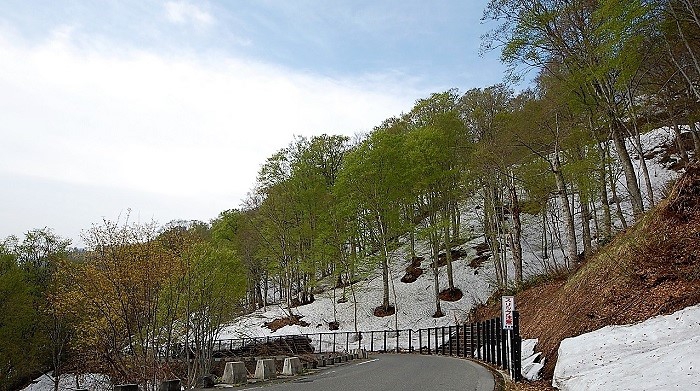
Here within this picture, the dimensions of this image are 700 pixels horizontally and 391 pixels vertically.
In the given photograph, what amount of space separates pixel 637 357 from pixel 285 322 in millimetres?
31516

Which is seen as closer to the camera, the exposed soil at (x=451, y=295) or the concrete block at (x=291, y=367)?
the concrete block at (x=291, y=367)

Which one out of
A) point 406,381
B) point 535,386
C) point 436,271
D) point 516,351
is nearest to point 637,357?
point 535,386

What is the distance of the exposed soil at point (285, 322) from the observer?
3532 centimetres

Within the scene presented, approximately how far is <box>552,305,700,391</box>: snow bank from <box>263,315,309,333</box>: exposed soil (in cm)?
2795

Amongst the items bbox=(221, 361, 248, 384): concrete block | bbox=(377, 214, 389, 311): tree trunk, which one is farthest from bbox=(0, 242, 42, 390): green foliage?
bbox=(221, 361, 248, 384): concrete block

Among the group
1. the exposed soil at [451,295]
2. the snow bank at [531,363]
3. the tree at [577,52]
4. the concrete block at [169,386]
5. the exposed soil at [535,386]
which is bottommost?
the exposed soil at [535,386]

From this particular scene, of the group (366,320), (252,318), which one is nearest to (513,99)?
(366,320)

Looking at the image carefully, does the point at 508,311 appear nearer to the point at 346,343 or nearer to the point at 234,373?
the point at 234,373

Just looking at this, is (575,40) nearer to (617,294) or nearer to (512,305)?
(617,294)

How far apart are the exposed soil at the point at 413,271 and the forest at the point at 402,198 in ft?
10.1

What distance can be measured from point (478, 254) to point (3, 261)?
102 feet

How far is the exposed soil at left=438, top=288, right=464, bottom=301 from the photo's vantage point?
32669 mm

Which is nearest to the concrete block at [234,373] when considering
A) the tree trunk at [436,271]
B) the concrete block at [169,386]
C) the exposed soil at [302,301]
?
the concrete block at [169,386]

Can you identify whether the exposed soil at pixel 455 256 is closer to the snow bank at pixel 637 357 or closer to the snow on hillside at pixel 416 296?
the snow on hillside at pixel 416 296
